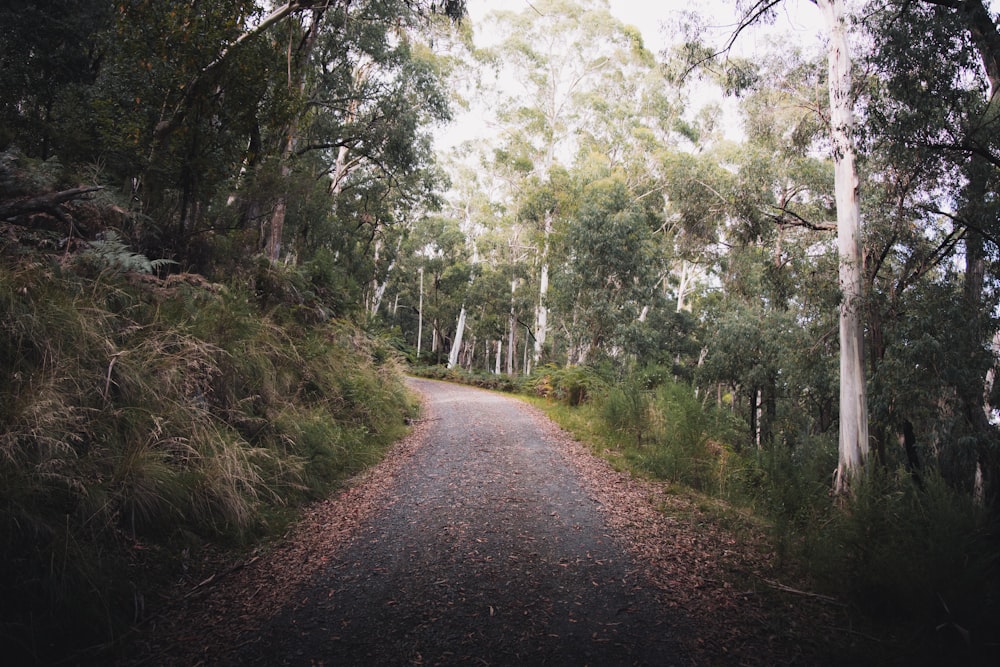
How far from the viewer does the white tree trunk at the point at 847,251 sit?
7836 millimetres

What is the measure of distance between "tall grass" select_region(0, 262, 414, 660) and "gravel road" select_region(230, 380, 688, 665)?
984 mm

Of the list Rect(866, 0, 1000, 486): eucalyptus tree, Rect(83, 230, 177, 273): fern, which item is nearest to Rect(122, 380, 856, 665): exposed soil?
Rect(83, 230, 177, 273): fern

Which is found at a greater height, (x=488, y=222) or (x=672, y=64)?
(x=488, y=222)

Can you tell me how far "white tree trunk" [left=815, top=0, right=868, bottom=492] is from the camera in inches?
309

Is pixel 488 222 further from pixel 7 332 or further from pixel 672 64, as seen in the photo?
pixel 7 332

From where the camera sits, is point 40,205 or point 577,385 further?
point 577,385

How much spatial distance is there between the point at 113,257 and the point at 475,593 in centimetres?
508

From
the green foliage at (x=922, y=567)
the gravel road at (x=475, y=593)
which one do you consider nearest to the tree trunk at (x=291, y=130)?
the gravel road at (x=475, y=593)

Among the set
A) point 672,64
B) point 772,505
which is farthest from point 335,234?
point 772,505

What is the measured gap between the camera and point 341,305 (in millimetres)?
11711

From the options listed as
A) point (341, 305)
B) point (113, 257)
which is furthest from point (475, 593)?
point (341, 305)

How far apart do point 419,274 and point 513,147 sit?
41.4 feet

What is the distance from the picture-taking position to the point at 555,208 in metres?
23.9

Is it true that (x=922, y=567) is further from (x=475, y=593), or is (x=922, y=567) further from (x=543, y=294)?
(x=543, y=294)
